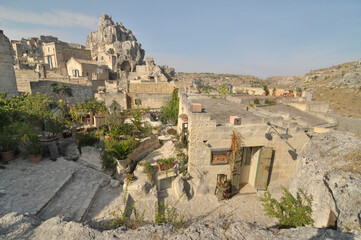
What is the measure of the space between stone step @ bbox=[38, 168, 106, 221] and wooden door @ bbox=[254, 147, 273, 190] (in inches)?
302

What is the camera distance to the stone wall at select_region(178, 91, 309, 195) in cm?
723

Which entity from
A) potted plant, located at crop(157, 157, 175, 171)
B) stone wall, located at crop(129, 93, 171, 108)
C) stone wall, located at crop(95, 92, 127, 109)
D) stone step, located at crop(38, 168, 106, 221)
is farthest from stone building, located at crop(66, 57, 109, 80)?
potted plant, located at crop(157, 157, 175, 171)

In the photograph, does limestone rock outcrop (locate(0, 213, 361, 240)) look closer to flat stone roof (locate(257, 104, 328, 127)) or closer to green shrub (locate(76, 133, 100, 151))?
green shrub (locate(76, 133, 100, 151))

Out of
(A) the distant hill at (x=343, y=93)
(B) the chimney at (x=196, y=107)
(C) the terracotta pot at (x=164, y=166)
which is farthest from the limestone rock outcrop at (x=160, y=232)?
(A) the distant hill at (x=343, y=93)

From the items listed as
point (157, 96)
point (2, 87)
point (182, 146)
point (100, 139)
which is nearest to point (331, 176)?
point (182, 146)

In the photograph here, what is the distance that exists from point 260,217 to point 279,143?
3.42 metres

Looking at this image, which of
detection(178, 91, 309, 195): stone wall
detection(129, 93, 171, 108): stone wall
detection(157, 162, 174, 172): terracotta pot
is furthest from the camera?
detection(129, 93, 171, 108): stone wall

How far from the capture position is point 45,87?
18.6m

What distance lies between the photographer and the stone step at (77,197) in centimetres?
624

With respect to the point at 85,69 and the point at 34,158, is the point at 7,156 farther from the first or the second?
the point at 85,69

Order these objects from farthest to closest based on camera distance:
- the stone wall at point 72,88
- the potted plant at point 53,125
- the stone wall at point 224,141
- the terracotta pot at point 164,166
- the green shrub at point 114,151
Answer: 1. the stone wall at point 72,88
2. the potted plant at point 53,125
3. the green shrub at point 114,151
4. the terracotta pot at point 164,166
5. the stone wall at point 224,141

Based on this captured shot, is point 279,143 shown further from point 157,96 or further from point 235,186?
point 157,96

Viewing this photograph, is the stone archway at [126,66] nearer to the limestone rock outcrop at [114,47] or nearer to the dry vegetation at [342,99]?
the limestone rock outcrop at [114,47]

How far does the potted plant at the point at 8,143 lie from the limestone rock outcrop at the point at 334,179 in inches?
511
